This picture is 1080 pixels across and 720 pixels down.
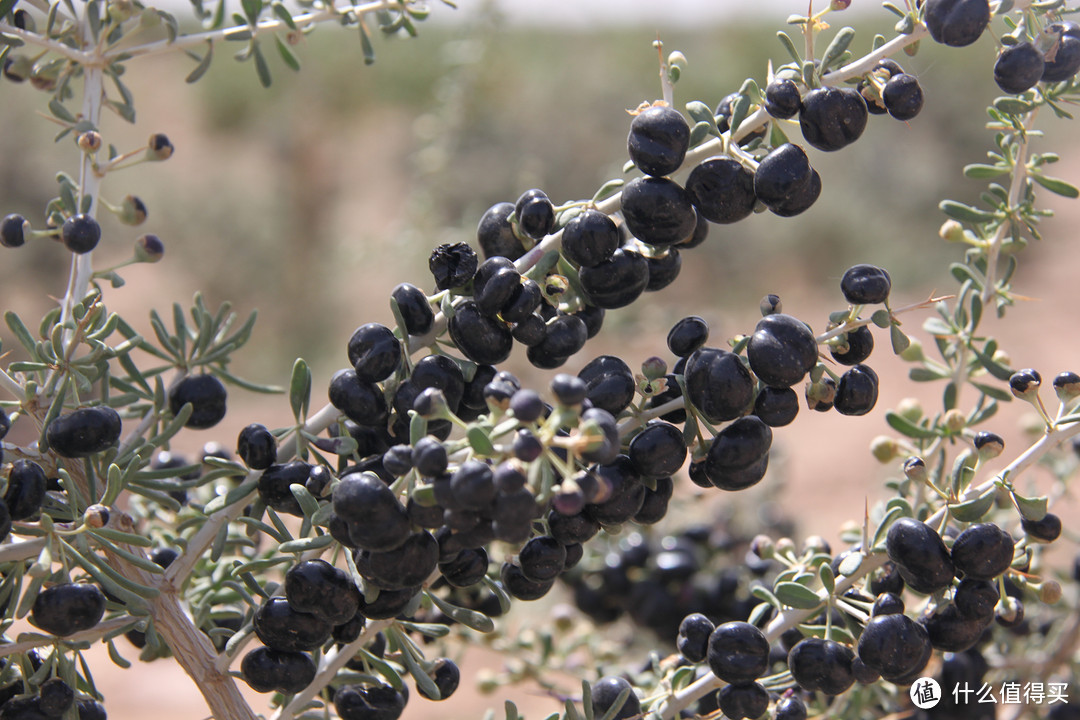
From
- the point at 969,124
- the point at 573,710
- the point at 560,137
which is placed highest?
the point at 969,124

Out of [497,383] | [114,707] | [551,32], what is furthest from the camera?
[551,32]

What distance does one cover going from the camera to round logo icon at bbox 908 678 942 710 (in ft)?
4.52

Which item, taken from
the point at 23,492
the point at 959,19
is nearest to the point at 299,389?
the point at 23,492

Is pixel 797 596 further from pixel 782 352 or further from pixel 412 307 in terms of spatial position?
pixel 412 307

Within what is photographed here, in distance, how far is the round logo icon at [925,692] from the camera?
4.52 feet

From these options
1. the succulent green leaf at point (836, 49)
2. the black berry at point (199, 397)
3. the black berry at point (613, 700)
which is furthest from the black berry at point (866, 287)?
the black berry at point (199, 397)

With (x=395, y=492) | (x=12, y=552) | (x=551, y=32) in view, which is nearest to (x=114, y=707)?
(x=12, y=552)

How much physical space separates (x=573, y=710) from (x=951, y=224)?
908 millimetres

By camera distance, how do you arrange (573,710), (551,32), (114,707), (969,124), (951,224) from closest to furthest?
(573,710) < (951,224) < (114,707) < (969,124) < (551,32)

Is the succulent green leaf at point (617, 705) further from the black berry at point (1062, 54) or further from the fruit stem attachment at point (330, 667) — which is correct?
the black berry at point (1062, 54)

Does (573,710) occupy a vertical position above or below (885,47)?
below

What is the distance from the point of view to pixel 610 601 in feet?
6.31

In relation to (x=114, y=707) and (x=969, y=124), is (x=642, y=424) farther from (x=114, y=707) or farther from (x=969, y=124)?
(x=969, y=124)

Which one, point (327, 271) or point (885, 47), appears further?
point (327, 271)
